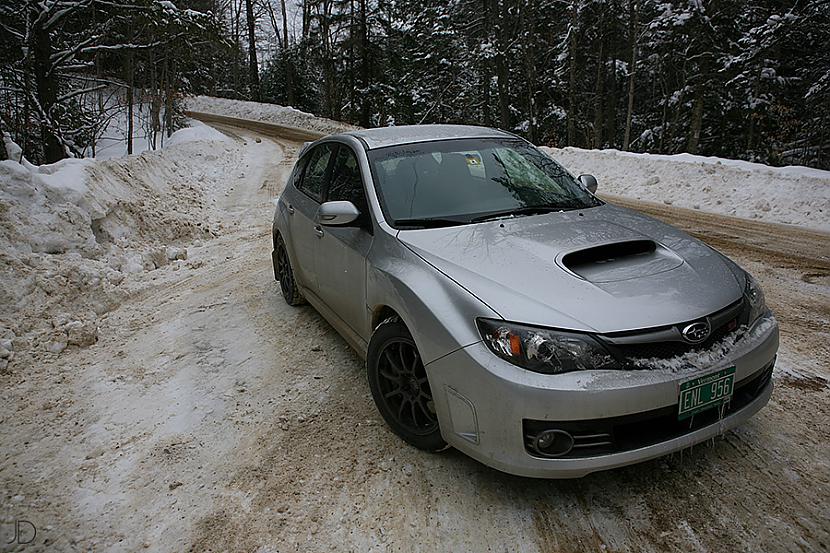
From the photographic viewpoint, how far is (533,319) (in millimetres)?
2557

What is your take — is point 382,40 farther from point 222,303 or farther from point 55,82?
point 222,303

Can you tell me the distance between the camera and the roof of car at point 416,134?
4.32 m

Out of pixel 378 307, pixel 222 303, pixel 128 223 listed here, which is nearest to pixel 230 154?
pixel 128 223

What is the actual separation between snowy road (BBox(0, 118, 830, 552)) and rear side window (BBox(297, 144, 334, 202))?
3.99 ft

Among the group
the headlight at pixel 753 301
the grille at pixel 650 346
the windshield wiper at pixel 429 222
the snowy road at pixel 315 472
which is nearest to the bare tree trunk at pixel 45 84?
the snowy road at pixel 315 472

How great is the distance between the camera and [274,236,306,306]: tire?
213 inches

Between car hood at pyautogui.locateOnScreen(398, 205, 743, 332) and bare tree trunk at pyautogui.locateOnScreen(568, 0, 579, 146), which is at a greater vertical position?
bare tree trunk at pyautogui.locateOnScreen(568, 0, 579, 146)

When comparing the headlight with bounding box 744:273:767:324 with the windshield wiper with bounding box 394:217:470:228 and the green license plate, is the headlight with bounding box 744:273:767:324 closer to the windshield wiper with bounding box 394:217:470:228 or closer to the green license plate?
the green license plate

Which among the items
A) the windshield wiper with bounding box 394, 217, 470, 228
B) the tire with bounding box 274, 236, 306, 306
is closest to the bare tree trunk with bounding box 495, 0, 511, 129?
the tire with bounding box 274, 236, 306, 306

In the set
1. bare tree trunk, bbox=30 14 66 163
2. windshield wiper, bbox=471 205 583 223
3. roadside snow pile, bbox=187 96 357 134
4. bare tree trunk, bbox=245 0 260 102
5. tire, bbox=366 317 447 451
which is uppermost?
bare tree trunk, bbox=245 0 260 102

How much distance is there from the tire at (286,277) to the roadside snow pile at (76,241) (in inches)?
63.9

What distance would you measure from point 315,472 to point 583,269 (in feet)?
5.81

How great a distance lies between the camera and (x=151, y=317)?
5410 mm

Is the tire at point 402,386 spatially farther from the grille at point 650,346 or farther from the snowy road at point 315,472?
the grille at point 650,346
